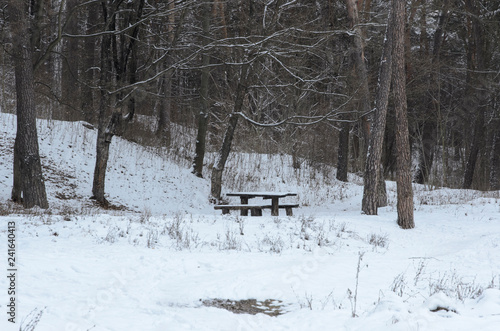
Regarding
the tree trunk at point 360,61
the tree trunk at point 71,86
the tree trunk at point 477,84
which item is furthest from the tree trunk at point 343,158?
the tree trunk at point 71,86

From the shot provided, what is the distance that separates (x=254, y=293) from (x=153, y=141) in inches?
559

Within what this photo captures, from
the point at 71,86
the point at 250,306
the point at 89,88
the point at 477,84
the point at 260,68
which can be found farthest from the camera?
the point at 477,84

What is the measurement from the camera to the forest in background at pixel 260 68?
12727 mm

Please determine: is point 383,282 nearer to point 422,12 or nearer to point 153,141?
point 422,12

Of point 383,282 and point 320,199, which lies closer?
point 383,282

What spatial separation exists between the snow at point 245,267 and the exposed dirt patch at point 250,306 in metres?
0.08

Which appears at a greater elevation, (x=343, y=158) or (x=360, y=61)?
(x=360, y=61)

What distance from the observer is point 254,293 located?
5.44 metres

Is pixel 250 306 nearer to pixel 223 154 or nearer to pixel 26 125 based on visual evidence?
pixel 26 125

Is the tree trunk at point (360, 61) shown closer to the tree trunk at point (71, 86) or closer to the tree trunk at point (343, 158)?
the tree trunk at point (343, 158)

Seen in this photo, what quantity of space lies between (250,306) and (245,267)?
141cm

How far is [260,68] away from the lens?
16.0m

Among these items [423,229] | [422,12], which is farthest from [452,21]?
[423,229]

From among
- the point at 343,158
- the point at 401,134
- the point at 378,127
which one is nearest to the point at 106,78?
the point at 378,127
